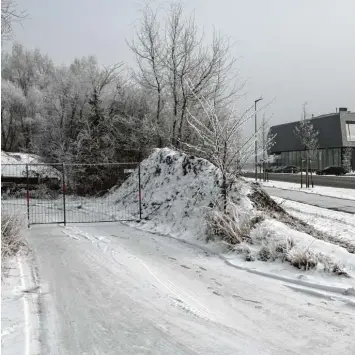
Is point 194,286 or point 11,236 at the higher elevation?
point 11,236

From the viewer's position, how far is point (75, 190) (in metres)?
23.5

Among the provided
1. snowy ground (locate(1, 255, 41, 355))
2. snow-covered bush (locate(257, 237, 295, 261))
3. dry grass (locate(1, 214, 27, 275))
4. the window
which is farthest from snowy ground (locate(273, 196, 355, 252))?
the window

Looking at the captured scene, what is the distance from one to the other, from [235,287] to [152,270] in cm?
159

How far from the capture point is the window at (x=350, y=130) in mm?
60906

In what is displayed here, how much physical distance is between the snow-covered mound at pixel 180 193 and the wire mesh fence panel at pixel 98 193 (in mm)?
628

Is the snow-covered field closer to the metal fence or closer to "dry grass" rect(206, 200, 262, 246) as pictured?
"dry grass" rect(206, 200, 262, 246)

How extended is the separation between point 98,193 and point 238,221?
13.7 meters

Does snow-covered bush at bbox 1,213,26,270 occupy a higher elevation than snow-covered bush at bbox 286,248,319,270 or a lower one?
higher

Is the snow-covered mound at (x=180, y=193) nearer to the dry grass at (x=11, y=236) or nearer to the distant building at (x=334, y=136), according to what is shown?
the dry grass at (x=11, y=236)

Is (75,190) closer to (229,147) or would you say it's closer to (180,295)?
(229,147)

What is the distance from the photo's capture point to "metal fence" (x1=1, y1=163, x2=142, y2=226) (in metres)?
16.7

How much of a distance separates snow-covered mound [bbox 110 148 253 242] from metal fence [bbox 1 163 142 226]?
102 cm

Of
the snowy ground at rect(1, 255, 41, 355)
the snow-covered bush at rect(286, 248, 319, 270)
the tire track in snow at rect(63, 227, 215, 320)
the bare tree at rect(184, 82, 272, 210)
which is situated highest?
the bare tree at rect(184, 82, 272, 210)

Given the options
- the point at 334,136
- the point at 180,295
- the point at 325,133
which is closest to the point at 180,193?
the point at 180,295
